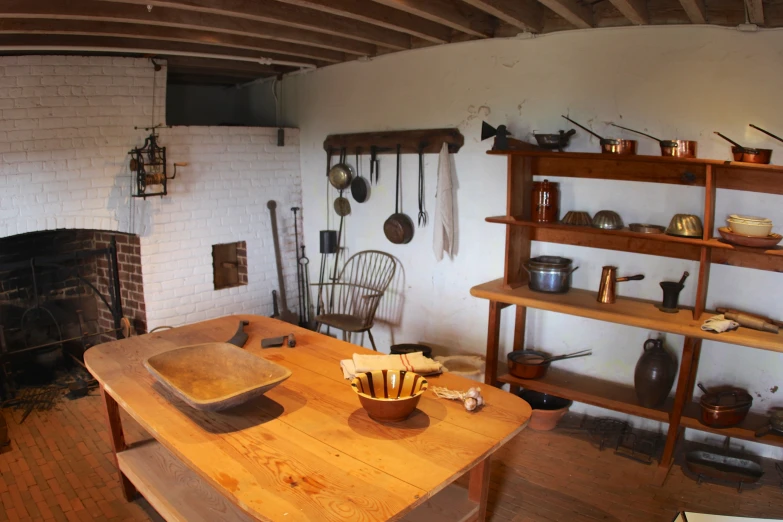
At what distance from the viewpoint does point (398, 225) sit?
4336 millimetres

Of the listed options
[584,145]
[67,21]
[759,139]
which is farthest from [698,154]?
[67,21]

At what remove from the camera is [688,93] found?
9.91 ft

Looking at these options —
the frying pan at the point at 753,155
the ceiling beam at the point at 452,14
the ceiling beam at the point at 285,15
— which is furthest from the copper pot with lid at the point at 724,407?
the ceiling beam at the point at 285,15

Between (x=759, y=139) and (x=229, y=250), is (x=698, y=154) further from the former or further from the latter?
(x=229, y=250)

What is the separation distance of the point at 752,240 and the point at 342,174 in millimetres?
2938

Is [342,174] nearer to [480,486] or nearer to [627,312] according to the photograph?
[627,312]

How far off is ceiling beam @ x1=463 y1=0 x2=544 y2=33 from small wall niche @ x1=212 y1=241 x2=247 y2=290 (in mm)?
2834

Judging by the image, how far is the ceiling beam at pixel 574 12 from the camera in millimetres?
2757

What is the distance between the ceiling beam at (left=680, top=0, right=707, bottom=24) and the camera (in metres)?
2.58

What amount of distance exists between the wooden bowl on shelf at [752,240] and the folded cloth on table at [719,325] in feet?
1.26

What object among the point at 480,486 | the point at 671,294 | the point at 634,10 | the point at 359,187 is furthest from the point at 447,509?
the point at 359,187

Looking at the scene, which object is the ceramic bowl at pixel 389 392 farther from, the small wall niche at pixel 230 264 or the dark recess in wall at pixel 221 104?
the dark recess in wall at pixel 221 104

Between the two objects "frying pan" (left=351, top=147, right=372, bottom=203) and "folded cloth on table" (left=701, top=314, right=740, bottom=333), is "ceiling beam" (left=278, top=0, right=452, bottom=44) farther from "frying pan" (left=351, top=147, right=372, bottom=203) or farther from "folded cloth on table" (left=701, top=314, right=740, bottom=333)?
"folded cloth on table" (left=701, top=314, right=740, bottom=333)

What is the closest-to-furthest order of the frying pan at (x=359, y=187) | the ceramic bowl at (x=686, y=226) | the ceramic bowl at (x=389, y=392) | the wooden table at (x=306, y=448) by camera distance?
the wooden table at (x=306, y=448) < the ceramic bowl at (x=389, y=392) < the ceramic bowl at (x=686, y=226) < the frying pan at (x=359, y=187)
